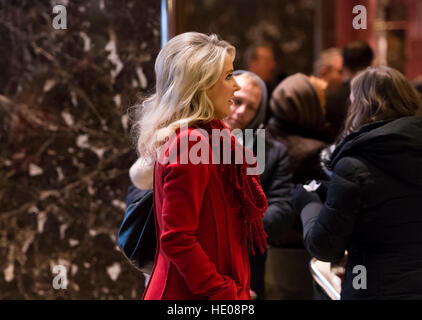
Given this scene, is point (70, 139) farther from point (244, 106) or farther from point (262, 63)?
point (262, 63)

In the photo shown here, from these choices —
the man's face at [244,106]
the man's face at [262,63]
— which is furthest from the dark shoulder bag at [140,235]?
the man's face at [262,63]

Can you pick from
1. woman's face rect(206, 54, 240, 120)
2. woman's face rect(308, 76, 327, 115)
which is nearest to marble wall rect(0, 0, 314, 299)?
woman's face rect(308, 76, 327, 115)

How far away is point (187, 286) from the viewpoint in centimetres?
148

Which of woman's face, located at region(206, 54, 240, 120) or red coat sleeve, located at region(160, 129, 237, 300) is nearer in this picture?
red coat sleeve, located at region(160, 129, 237, 300)

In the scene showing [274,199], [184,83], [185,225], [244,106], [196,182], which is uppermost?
[184,83]

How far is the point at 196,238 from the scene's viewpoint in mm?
1442

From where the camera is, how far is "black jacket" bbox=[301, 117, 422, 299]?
71.2 inches

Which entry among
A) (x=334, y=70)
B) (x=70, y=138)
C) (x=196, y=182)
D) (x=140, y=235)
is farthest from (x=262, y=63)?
(x=196, y=182)

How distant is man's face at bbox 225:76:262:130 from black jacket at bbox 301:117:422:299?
0.65 m

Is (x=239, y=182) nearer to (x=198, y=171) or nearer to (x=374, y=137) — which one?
(x=198, y=171)

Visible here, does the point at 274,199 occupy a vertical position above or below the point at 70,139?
below

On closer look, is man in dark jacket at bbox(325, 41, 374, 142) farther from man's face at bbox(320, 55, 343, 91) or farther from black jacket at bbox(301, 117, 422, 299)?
black jacket at bbox(301, 117, 422, 299)

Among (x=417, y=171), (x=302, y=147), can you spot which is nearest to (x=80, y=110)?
(x=302, y=147)

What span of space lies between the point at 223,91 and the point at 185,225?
38 centimetres
